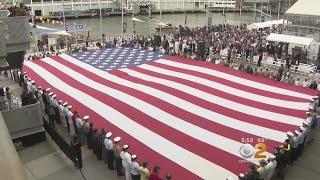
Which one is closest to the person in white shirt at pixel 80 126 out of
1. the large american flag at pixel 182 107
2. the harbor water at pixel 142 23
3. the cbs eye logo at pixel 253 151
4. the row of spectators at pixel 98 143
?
the row of spectators at pixel 98 143

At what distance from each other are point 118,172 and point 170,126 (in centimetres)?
246

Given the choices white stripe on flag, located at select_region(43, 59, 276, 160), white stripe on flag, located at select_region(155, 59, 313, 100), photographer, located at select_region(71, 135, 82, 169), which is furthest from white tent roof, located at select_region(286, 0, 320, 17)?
photographer, located at select_region(71, 135, 82, 169)

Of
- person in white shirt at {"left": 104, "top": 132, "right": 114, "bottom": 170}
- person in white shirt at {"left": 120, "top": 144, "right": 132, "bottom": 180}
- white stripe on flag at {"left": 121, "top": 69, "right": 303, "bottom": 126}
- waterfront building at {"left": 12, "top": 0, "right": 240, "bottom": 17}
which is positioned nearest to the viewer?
person in white shirt at {"left": 120, "top": 144, "right": 132, "bottom": 180}

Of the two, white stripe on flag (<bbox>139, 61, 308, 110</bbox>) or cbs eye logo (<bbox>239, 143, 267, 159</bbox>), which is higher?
white stripe on flag (<bbox>139, 61, 308, 110</bbox>)

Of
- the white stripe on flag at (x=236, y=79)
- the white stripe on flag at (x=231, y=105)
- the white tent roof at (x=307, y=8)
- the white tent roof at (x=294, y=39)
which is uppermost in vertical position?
the white tent roof at (x=307, y=8)

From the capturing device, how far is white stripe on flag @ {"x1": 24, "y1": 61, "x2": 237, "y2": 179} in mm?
8117

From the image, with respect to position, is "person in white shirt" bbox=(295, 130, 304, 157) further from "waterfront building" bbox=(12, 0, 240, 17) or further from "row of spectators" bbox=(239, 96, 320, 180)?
"waterfront building" bbox=(12, 0, 240, 17)

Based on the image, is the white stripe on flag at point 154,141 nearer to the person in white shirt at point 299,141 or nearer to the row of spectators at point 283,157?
the row of spectators at point 283,157

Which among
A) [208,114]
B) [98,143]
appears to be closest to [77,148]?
[98,143]

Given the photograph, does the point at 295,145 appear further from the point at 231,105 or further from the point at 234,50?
the point at 234,50

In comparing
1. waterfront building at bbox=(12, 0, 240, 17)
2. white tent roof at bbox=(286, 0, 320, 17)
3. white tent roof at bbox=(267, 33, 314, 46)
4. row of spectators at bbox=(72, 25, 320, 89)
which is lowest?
row of spectators at bbox=(72, 25, 320, 89)

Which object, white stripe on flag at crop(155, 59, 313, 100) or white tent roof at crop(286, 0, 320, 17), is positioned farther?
white tent roof at crop(286, 0, 320, 17)

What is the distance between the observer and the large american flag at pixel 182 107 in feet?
29.0

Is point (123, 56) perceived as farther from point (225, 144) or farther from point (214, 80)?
point (225, 144)
